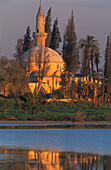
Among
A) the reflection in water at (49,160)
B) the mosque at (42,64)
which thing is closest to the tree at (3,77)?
the mosque at (42,64)

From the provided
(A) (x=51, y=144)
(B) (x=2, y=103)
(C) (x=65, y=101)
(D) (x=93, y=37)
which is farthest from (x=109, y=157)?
(D) (x=93, y=37)

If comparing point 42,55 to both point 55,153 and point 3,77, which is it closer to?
point 3,77

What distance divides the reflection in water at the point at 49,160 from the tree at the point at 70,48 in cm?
5077

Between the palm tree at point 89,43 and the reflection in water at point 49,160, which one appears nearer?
the reflection in water at point 49,160

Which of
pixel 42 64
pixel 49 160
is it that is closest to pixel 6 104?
Result: pixel 42 64

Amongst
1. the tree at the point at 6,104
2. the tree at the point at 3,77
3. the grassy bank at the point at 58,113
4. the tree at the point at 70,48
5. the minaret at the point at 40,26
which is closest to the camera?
the grassy bank at the point at 58,113

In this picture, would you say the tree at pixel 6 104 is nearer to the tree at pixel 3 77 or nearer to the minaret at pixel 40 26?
the tree at pixel 3 77

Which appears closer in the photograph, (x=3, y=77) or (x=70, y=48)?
(x=3, y=77)

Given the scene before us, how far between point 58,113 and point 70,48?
25872 millimetres

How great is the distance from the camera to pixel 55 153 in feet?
54.0

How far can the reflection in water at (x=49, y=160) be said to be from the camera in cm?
1318

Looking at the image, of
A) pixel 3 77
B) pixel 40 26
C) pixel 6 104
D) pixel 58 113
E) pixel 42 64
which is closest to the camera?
pixel 6 104

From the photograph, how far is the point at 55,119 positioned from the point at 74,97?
15169 millimetres

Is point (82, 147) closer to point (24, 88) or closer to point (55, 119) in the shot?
point (55, 119)
